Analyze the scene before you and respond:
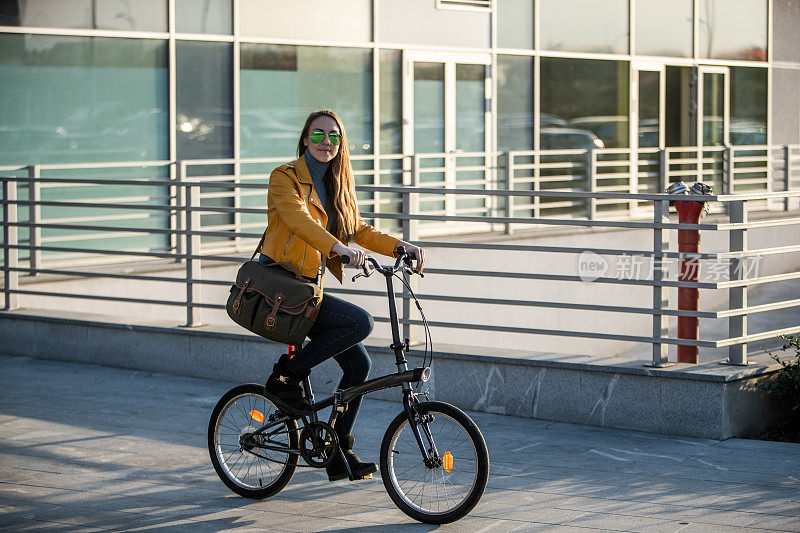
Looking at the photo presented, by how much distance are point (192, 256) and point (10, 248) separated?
2.17 m

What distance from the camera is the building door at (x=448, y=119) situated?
58.9 feet

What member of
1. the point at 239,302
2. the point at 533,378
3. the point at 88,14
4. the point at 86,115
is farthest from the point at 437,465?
the point at 88,14

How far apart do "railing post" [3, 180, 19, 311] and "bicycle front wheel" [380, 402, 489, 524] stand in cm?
626

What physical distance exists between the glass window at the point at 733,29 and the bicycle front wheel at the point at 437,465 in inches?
720

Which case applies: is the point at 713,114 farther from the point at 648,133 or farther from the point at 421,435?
the point at 421,435

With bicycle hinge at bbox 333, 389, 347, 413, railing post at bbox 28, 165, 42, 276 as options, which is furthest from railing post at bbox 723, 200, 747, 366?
railing post at bbox 28, 165, 42, 276

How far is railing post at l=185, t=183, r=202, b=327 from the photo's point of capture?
9838 mm

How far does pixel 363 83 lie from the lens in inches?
678

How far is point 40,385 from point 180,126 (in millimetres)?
6368

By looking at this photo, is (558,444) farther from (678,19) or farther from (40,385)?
(678,19)

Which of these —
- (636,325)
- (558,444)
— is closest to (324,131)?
(558,444)

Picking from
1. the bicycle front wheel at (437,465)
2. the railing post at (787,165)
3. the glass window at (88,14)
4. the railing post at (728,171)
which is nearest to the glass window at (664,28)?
the railing post at (728,171)

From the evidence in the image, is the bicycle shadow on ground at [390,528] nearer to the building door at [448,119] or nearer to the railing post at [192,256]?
the railing post at [192,256]

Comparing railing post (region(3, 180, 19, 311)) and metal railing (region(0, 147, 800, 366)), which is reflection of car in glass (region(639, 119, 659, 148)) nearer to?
metal railing (region(0, 147, 800, 366))
